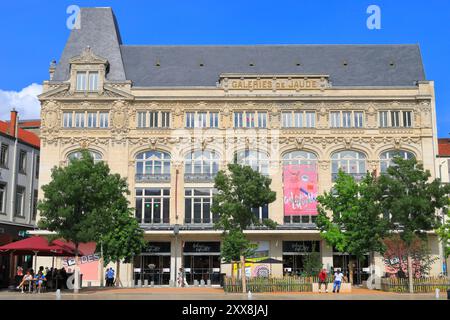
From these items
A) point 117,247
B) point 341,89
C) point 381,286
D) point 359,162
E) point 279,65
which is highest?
point 279,65

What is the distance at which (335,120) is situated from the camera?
50.0 metres

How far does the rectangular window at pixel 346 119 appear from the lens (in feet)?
164

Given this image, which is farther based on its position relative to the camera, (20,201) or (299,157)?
(299,157)

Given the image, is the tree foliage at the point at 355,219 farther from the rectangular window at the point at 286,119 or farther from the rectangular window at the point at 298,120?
the rectangular window at the point at 286,119

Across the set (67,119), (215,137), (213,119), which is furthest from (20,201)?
(213,119)

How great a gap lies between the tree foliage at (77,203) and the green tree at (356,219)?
16647mm

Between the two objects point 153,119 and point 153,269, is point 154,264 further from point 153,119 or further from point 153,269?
point 153,119

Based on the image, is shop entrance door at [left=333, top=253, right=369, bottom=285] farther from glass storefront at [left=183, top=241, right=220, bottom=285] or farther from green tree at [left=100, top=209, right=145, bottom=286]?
green tree at [left=100, top=209, right=145, bottom=286]

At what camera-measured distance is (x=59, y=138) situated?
4962 centimetres

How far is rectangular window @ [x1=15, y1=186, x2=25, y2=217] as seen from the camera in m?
48.7

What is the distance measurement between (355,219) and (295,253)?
33.5 feet

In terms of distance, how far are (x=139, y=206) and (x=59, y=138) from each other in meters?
9.34
